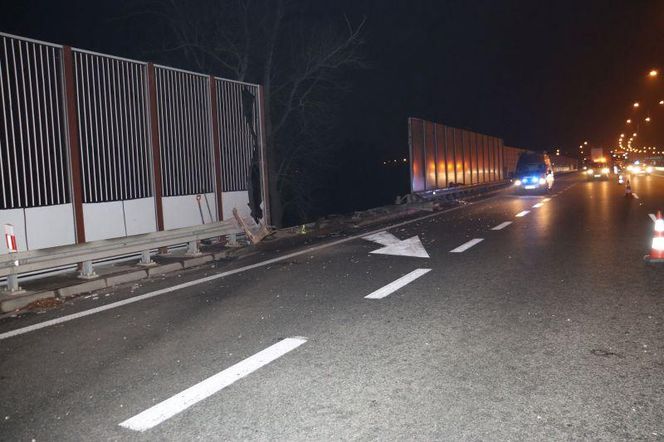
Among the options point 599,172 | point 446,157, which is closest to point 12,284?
point 446,157

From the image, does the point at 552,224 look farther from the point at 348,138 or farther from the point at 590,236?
the point at 348,138

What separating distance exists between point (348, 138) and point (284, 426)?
58.8 meters

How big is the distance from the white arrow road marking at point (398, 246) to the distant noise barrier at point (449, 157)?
10.8 meters

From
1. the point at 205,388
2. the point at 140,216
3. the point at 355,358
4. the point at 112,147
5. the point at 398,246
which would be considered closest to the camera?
the point at 205,388

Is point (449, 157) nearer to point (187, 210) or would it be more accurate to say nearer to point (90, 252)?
point (187, 210)

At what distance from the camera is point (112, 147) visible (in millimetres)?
12242

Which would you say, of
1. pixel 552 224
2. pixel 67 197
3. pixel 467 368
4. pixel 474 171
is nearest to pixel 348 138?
pixel 474 171

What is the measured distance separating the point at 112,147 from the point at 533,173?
2809cm

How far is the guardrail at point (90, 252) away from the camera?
823 cm

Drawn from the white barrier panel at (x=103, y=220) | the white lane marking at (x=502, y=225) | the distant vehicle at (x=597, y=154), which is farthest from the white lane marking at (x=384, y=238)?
the distant vehicle at (x=597, y=154)

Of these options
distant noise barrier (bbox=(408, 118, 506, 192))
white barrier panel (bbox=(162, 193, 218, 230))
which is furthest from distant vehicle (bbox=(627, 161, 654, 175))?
white barrier panel (bbox=(162, 193, 218, 230))

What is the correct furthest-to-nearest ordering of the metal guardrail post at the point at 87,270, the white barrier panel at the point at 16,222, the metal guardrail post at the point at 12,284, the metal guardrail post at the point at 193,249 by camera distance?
the metal guardrail post at the point at 193,249 < the white barrier panel at the point at 16,222 < the metal guardrail post at the point at 87,270 < the metal guardrail post at the point at 12,284

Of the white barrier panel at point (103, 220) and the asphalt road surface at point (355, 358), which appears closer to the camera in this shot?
the asphalt road surface at point (355, 358)

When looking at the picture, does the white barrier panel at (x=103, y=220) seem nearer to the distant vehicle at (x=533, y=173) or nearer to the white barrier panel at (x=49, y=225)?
the white barrier panel at (x=49, y=225)
